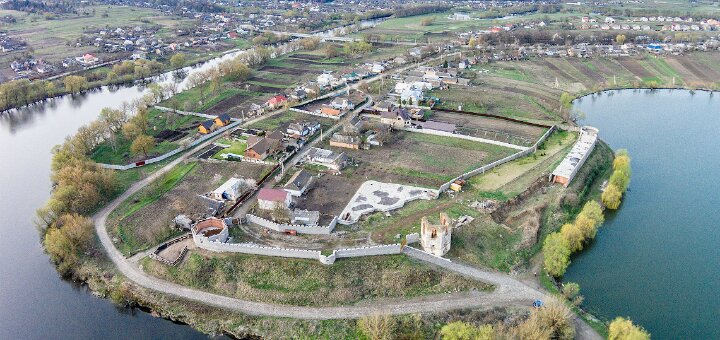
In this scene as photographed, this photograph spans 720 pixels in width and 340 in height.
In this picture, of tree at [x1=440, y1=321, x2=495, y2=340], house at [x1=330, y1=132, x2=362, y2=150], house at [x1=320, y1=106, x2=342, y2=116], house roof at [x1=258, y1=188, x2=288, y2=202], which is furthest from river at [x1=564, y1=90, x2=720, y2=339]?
house at [x1=320, y1=106, x2=342, y2=116]

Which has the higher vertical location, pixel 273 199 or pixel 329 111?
pixel 329 111

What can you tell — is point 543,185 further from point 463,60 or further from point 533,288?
point 463,60

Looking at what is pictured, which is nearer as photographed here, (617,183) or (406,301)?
(406,301)

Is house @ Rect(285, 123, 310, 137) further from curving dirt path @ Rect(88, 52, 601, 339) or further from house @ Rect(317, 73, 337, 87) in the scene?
curving dirt path @ Rect(88, 52, 601, 339)

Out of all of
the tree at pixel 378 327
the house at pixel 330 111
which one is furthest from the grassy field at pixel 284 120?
the tree at pixel 378 327

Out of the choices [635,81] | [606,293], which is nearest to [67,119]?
[606,293]

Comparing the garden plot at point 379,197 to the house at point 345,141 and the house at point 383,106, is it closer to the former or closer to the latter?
the house at point 345,141

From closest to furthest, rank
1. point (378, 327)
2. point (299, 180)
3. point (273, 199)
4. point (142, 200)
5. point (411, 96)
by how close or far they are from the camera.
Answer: point (378, 327) → point (273, 199) → point (142, 200) → point (299, 180) → point (411, 96)

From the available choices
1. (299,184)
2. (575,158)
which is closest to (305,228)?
(299,184)

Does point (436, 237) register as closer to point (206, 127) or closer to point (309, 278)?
point (309, 278)
